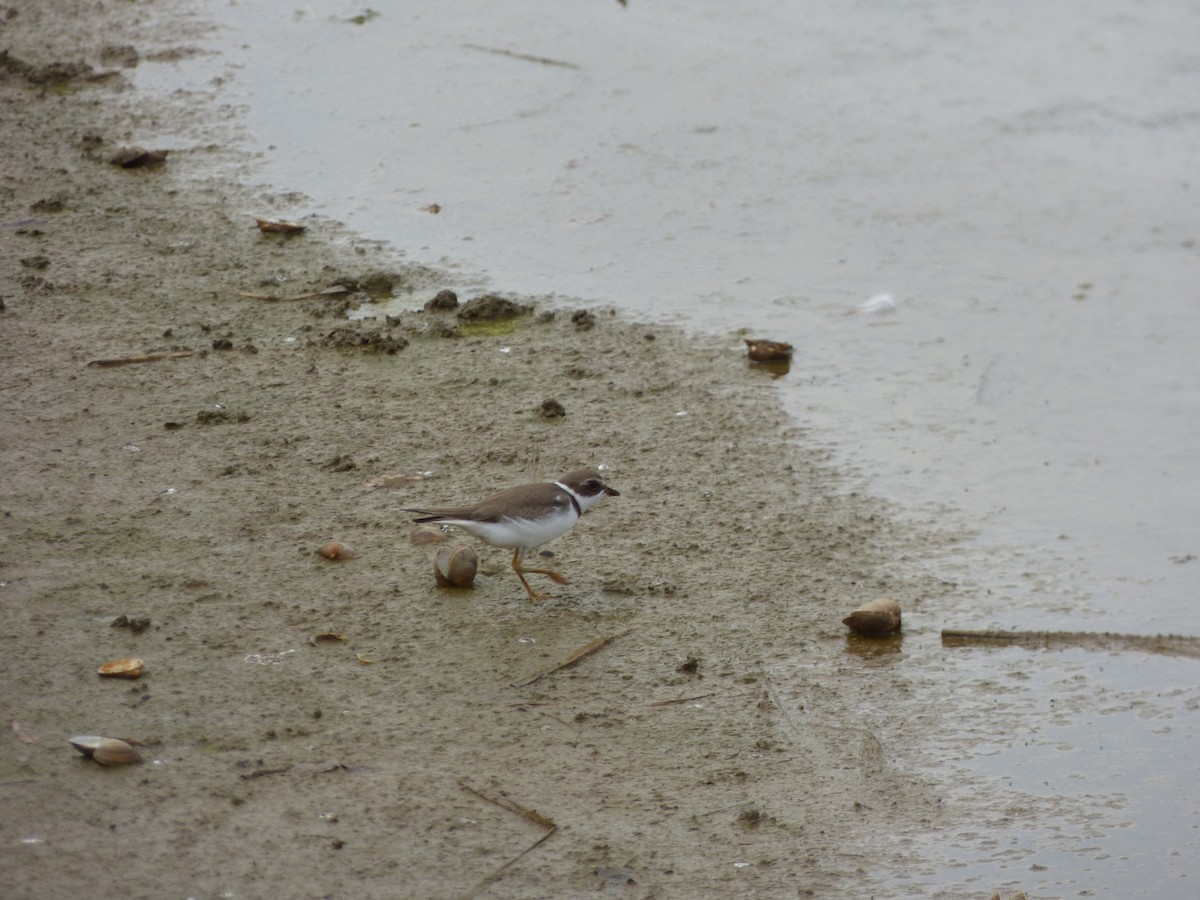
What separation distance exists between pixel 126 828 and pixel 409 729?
1.00 meters

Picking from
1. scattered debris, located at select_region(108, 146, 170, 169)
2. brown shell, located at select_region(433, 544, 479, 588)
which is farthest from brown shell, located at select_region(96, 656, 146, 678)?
scattered debris, located at select_region(108, 146, 170, 169)

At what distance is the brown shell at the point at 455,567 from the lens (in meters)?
5.64

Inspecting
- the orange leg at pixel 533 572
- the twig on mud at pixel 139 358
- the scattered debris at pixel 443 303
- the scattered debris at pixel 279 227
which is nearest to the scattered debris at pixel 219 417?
the twig on mud at pixel 139 358

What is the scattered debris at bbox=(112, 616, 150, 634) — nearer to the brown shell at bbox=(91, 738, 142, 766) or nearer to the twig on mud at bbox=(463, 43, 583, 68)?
the brown shell at bbox=(91, 738, 142, 766)

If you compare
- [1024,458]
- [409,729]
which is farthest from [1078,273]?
[409,729]

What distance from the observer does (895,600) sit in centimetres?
575

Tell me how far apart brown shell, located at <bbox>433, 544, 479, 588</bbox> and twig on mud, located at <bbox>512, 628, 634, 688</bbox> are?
0.62 meters

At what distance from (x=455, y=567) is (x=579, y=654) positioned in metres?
0.67

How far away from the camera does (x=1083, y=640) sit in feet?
18.7

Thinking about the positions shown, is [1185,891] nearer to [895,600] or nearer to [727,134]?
[895,600]

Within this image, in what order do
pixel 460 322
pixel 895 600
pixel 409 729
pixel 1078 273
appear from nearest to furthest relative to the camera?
pixel 409 729, pixel 895 600, pixel 460 322, pixel 1078 273

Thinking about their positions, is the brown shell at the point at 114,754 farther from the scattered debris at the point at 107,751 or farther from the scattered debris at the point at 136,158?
the scattered debris at the point at 136,158

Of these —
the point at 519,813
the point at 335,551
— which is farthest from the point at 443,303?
the point at 519,813

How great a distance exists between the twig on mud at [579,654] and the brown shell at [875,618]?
2.89 feet
